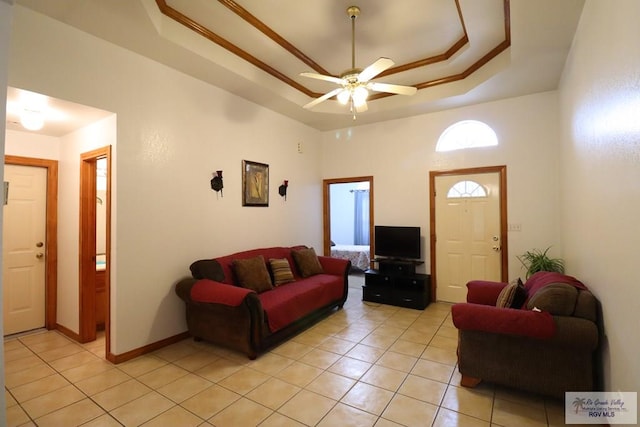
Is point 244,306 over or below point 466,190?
below

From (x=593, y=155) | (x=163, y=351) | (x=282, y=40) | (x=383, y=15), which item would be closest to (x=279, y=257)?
(x=163, y=351)

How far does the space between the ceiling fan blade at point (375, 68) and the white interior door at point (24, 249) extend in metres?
3.87

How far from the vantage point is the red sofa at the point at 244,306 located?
2846 millimetres

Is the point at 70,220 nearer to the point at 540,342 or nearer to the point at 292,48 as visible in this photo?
the point at 292,48

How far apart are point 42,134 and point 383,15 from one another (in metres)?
4.02

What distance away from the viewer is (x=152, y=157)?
3107 millimetres

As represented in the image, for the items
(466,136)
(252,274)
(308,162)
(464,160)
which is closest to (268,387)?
(252,274)

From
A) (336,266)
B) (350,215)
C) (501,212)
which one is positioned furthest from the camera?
(350,215)

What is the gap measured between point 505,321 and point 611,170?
1162 mm

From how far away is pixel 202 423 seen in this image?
201cm

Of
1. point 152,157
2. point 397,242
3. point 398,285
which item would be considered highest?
point 152,157

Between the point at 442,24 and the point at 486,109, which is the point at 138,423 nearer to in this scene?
the point at 442,24

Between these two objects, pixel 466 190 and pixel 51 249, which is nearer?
pixel 51 249

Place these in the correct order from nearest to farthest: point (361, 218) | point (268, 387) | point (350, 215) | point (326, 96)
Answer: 1. point (268, 387)
2. point (326, 96)
3. point (361, 218)
4. point (350, 215)
